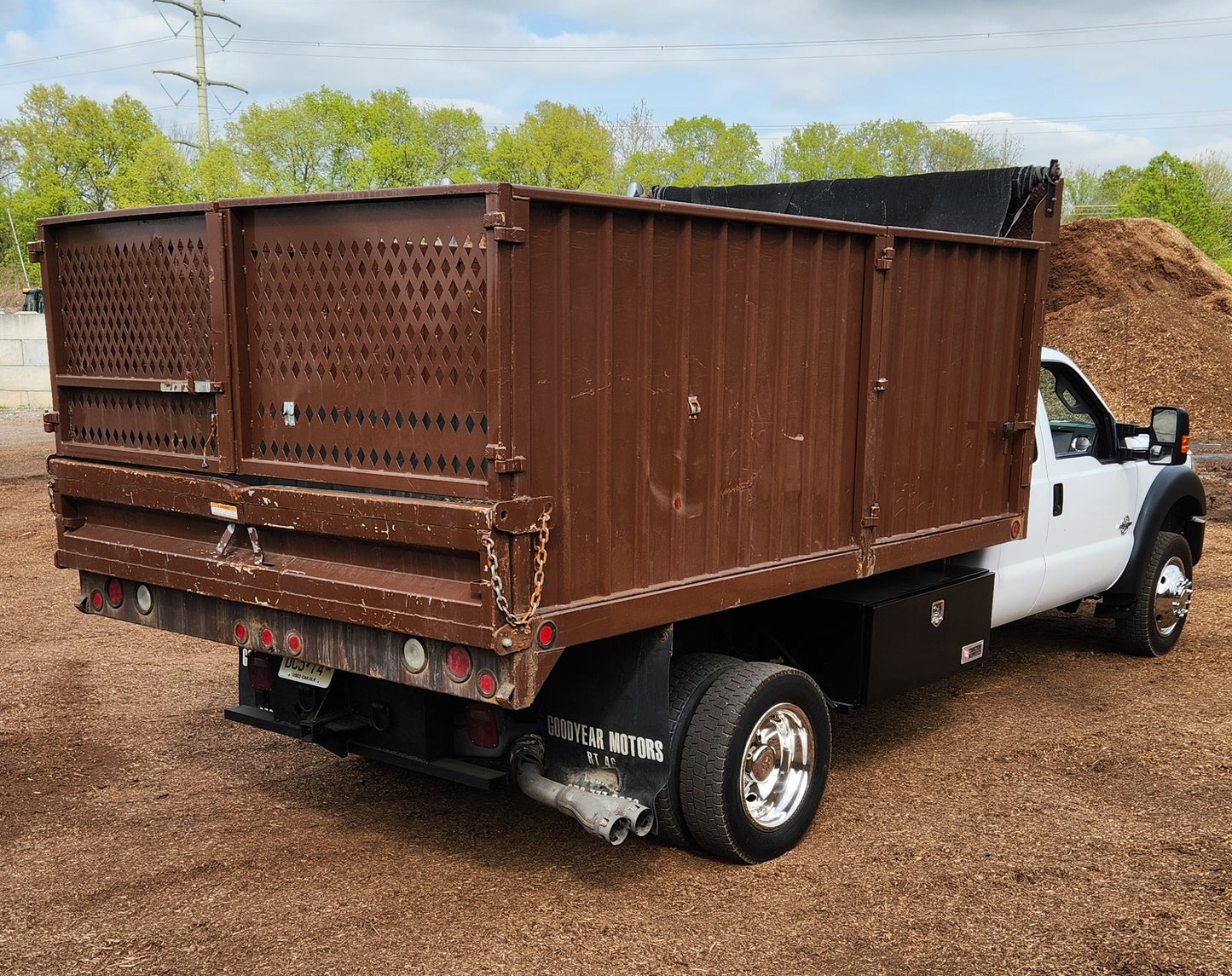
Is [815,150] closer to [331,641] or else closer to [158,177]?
[158,177]

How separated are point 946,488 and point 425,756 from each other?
2619 mm

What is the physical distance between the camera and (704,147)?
1983 inches

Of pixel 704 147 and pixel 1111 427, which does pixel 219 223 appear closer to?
pixel 1111 427

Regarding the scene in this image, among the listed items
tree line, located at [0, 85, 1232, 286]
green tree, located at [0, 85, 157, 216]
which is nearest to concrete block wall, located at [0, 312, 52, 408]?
tree line, located at [0, 85, 1232, 286]

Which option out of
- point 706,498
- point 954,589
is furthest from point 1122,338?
point 706,498

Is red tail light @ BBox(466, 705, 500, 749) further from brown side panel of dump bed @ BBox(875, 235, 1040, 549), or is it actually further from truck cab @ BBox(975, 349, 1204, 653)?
truck cab @ BBox(975, 349, 1204, 653)

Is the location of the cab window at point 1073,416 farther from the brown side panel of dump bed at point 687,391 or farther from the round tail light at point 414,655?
the round tail light at point 414,655

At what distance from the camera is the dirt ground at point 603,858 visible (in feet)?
12.3

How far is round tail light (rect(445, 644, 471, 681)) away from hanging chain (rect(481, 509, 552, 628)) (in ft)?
0.89

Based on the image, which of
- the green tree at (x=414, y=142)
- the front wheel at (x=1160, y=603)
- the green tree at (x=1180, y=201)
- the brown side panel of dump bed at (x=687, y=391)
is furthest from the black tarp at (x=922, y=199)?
the green tree at (x=1180, y=201)

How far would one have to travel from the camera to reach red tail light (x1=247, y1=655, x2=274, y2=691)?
4648mm

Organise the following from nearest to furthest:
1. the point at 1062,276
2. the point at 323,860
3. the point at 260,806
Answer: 1. the point at 323,860
2. the point at 260,806
3. the point at 1062,276

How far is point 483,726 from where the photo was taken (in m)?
4.19

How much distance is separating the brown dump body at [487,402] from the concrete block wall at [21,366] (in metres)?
23.9
